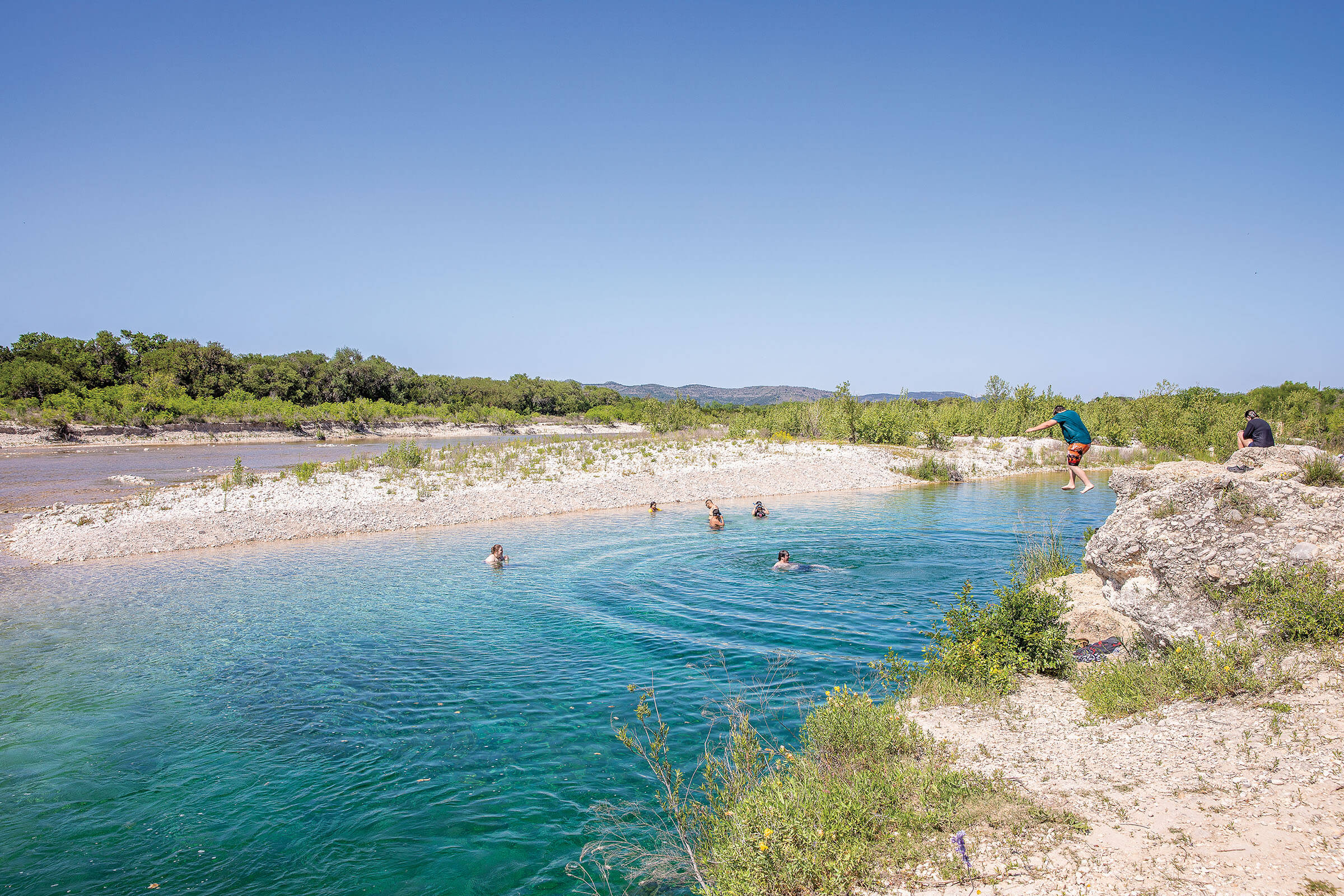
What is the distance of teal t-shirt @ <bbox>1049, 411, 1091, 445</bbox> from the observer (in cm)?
1213

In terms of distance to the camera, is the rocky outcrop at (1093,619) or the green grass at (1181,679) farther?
the rocky outcrop at (1093,619)

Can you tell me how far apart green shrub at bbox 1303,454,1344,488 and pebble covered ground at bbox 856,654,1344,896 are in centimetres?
424

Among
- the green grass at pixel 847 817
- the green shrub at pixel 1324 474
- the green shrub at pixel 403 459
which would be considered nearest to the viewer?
the green grass at pixel 847 817

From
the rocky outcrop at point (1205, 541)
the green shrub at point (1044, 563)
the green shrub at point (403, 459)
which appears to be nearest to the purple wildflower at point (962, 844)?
the rocky outcrop at point (1205, 541)

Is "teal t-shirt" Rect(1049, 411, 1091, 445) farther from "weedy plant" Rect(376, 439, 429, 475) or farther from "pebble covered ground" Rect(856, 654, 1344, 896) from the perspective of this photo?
"weedy plant" Rect(376, 439, 429, 475)

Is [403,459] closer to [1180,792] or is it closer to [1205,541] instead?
[1205,541]

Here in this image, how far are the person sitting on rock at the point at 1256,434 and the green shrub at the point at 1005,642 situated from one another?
26.8ft

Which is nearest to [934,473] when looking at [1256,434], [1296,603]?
[1256,434]

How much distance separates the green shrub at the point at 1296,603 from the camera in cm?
691

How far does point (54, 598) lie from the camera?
1533 cm

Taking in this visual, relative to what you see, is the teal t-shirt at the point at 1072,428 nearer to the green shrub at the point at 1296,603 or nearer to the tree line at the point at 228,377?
the green shrub at the point at 1296,603

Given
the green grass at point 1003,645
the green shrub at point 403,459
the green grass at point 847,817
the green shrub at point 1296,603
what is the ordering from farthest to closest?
the green shrub at point 403,459
the green grass at point 1003,645
the green shrub at point 1296,603
the green grass at point 847,817

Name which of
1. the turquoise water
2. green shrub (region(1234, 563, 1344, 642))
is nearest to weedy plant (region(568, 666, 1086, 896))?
the turquoise water

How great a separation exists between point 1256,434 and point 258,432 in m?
89.9
